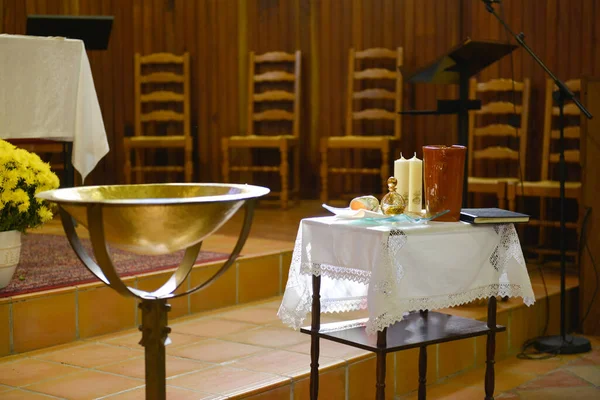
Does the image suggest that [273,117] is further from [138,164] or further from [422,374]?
[422,374]

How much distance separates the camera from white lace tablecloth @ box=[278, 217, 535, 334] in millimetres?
2121

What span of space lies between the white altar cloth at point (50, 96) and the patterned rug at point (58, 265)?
431 millimetres

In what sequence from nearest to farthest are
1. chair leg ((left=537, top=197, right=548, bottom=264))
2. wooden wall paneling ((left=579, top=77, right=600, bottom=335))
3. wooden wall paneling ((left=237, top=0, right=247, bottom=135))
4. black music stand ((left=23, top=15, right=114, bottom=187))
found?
wooden wall paneling ((left=579, top=77, right=600, bottom=335)) < black music stand ((left=23, top=15, right=114, bottom=187)) < chair leg ((left=537, top=197, right=548, bottom=264)) < wooden wall paneling ((left=237, top=0, right=247, bottom=135))

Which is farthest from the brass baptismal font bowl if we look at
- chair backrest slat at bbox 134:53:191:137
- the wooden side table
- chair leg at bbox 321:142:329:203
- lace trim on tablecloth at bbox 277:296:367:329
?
→ chair backrest slat at bbox 134:53:191:137

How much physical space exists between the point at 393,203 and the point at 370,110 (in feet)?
11.6

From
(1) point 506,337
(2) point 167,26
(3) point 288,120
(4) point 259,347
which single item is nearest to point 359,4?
(3) point 288,120

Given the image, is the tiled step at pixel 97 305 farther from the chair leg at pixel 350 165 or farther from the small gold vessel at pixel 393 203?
the chair leg at pixel 350 165

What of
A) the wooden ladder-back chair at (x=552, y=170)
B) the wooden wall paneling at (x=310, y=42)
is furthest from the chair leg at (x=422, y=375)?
the wooden wall paneling at (x=310, y=42)

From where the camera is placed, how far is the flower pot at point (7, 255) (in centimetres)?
299

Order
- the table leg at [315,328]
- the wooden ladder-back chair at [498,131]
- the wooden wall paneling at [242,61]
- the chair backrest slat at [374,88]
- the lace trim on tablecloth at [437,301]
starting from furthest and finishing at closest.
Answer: the wooden wall paneling at [242,61] → the chair backrest slat at [374,88] → the wooden ladder-back chair at [498,131] → the table leg at [315,328] → the lace trim on tablecloth at [437,301]

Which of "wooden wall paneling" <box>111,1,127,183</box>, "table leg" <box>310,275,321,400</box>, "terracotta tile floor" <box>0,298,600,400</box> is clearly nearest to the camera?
"table leg" <box>310,275,321,400</box>

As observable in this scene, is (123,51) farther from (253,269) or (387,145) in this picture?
(253,269)

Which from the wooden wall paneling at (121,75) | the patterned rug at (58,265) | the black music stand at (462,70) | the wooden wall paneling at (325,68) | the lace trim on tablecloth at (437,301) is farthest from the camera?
the wooden wall paneling at (121,75)

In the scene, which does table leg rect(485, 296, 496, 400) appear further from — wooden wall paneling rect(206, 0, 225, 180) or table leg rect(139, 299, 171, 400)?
wooden wall paneling rect(206, 0, 225, 180)
